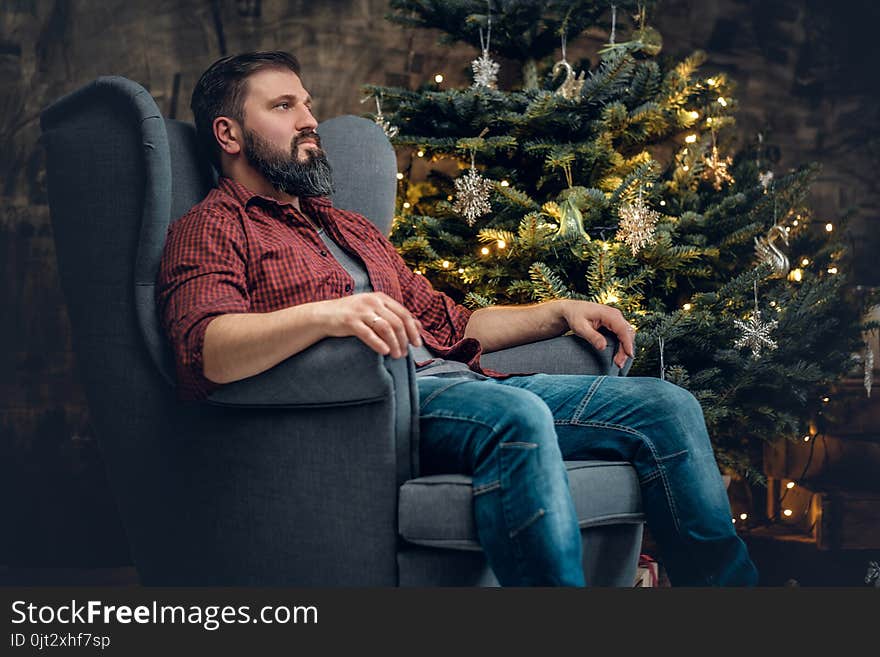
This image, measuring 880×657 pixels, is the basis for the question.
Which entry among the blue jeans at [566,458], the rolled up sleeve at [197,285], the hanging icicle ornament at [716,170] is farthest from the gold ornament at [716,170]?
the rolled up sleeve at [197,285]

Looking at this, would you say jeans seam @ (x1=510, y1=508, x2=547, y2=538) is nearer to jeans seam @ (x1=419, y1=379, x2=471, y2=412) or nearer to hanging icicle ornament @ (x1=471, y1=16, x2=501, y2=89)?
jeans seam @ (x1=419, y1=379, x2=471, y2=412)

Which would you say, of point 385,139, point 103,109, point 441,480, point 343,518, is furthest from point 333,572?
point 385,139

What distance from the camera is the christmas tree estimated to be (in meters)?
2.28

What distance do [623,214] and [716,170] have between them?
57 centimetres

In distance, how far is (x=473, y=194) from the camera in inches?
92.2

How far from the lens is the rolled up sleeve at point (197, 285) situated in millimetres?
1232

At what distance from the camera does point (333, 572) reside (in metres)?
1.22

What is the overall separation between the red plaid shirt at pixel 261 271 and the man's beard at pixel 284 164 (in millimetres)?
52

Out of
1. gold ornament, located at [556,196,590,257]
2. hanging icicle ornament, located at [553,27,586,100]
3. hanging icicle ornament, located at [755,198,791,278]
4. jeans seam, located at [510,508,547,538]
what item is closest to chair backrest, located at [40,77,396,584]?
jeans seam, located at [510,508,547,538]

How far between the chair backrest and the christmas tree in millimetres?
1081

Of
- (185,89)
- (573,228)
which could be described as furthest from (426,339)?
(185,89)

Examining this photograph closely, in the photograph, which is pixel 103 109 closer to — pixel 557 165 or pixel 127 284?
pixel 127 284

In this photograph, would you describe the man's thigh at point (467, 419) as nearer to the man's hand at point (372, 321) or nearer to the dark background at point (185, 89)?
the man's hand at point (372, 321)

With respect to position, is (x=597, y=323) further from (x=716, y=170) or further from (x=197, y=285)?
(x=716, y=170)
